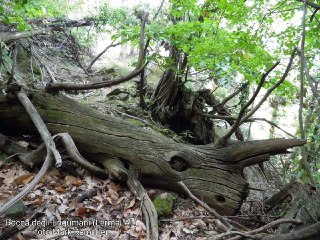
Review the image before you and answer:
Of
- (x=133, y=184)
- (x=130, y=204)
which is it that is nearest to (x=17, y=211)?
(x=130, y=204)

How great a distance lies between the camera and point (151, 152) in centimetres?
369

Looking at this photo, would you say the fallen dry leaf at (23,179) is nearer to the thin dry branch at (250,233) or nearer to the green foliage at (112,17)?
the thin dry branch at (250,233)

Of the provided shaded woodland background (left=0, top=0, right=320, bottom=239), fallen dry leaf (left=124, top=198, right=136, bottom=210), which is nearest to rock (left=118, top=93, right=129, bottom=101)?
shaded woodland background (left=0, top=0, right=320, bottom=239)

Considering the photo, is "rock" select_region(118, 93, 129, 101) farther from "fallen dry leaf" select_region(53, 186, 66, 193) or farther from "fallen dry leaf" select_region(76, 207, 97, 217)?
"fallen dry leaf" select_region(76, 207, 97, 217)

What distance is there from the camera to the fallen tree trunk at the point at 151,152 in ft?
11.8

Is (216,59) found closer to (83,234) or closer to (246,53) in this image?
(246,53)

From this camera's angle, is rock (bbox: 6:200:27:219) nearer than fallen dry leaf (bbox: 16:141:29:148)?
Yes

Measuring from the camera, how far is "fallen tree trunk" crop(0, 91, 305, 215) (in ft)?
11.8

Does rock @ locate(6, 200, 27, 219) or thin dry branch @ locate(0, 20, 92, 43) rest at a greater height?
thin dry branch @ locate(0, 20, 92, 43)

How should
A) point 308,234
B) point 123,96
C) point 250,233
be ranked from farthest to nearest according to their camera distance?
point 123,96 < point 250,233 < point 308,234

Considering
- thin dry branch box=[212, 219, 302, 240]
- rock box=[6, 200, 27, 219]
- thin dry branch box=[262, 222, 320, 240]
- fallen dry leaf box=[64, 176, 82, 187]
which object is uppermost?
thin dry branch box=[262, 222, 320, 240]

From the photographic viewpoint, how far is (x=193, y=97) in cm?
611

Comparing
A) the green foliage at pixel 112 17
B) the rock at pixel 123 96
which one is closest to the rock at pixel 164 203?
the rock at pixel 123 96

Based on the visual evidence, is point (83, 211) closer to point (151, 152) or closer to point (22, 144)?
point (151, 152)
